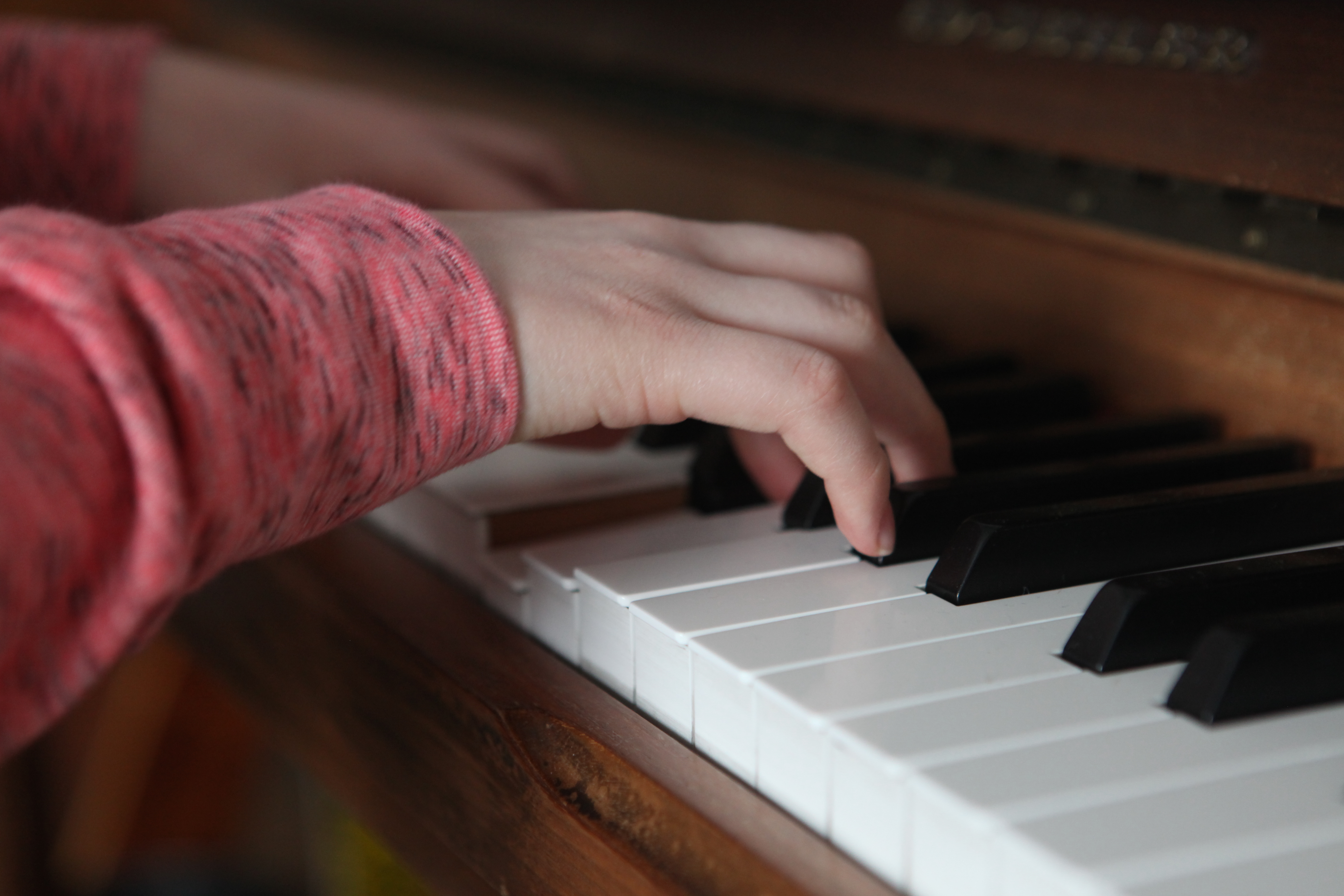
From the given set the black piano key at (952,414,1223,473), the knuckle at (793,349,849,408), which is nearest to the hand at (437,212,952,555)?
the knuckle at (793,349,849,408)

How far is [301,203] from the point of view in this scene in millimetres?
625

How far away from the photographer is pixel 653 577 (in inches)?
26.2

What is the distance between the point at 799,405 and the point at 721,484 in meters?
0.18

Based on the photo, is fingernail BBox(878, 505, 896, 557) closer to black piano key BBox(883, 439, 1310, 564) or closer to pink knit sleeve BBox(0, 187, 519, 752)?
black piano key BBox(883, 439, 1310, 564)

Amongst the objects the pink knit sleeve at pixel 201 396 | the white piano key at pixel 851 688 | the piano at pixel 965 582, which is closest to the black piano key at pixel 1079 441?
the piano at pixel 965 582

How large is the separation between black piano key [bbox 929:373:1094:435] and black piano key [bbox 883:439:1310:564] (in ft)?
0.36

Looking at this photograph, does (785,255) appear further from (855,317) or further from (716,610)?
(716,610)

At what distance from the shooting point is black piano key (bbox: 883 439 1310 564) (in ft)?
2.24

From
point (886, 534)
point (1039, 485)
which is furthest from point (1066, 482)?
point (886, 534)

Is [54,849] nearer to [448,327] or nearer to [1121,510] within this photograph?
[448,327]

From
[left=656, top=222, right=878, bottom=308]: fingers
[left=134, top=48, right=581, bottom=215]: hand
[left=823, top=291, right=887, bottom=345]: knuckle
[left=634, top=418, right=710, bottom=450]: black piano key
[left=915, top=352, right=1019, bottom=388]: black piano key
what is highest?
[left=134, top=48, right=581, bottom=215]: hand

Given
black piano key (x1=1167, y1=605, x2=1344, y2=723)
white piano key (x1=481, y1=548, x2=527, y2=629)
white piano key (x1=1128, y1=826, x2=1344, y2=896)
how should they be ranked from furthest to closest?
1. white piano key (x1=481, y1=548, x2=527, y2=629)
2. black piano key (x1=1167, y1=605, x2=1344, y2=723)
3. white piano key (x1=1128, y1=826, x2=1344, y2=896)

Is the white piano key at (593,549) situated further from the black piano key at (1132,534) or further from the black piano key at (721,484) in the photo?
the black piano key at (1132,534)

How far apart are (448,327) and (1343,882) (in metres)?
0.43
